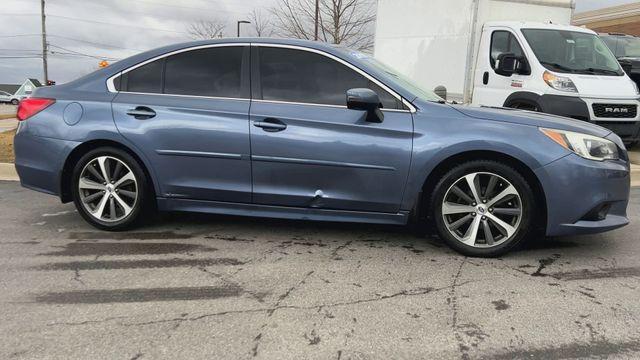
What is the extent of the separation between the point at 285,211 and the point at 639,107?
6261 mm

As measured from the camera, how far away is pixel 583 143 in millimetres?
3984

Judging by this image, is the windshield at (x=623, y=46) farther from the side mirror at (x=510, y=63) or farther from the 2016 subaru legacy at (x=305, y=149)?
the 2016 subaru legacy at (x=305, y=149)

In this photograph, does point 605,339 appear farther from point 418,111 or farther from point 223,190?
point 223,190

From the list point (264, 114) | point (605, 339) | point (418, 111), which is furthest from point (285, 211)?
point (605, 339)

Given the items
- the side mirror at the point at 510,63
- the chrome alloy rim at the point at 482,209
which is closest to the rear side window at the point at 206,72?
the chrome alloy rim at the point at 482,209

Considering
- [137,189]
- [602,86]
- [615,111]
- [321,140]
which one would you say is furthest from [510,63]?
[137,189]

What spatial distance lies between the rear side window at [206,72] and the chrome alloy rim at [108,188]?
79cm

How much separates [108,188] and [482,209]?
309 centimetres

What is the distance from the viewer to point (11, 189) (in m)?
6.72

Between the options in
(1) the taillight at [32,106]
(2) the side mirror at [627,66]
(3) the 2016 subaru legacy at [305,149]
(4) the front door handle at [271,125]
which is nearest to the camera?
(3) the 2016 subaru legacy at [305,149]

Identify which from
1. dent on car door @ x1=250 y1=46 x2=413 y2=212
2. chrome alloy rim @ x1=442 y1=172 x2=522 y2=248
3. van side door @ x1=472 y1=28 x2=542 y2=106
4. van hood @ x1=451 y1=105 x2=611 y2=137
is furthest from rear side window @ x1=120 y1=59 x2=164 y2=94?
van side door @ x1=472 y1=28 x2=542 y2=106

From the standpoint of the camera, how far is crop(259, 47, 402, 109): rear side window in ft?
14.2

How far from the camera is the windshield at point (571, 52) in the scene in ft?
26.3

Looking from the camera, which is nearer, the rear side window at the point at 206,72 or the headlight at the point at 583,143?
the headlight at the point at 583,143
